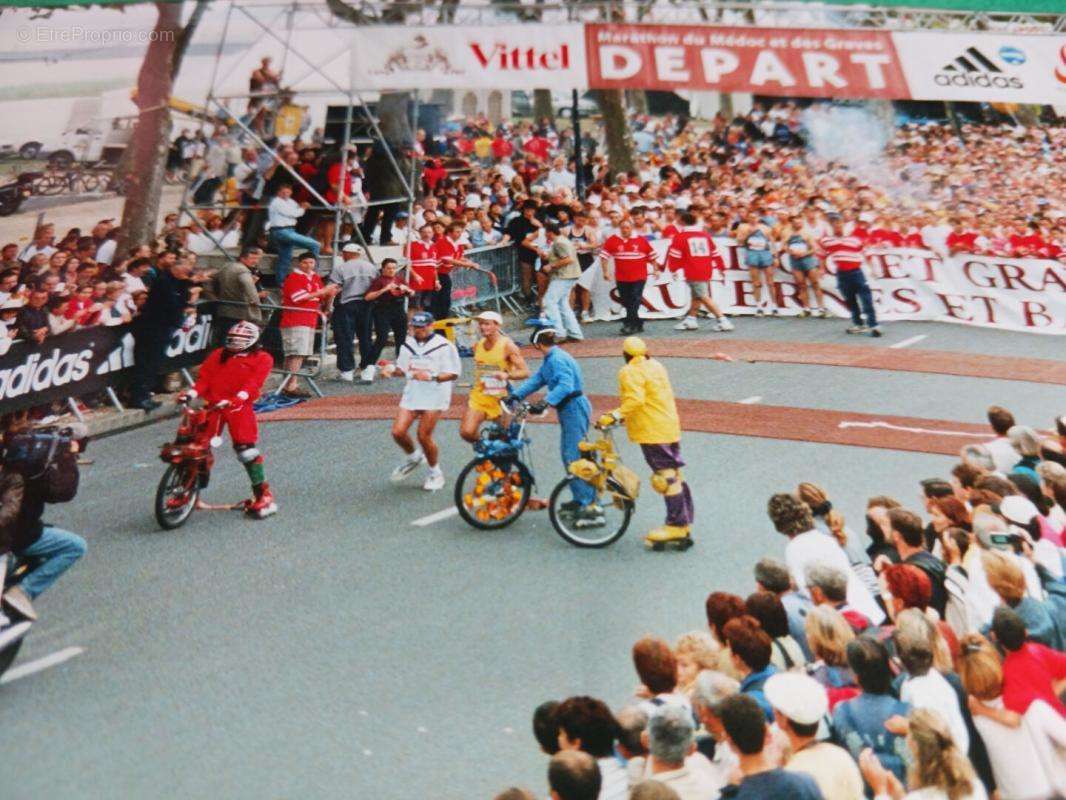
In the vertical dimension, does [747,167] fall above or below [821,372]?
above

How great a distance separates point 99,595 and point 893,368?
11.3m

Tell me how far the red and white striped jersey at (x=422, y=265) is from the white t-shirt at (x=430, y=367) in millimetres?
6333

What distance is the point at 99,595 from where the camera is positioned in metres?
9.37

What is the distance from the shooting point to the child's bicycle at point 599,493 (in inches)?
398

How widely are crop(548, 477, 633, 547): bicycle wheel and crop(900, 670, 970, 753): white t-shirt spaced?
15.8ft

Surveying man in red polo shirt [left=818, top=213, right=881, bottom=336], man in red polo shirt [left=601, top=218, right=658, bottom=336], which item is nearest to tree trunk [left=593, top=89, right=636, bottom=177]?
man in red polo shirt [left=601, top=218, right=658, bottom=336]

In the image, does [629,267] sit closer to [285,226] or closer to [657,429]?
[285,226]

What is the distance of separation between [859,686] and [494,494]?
17.9 ft

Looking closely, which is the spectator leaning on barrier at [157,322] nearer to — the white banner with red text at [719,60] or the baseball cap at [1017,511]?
the white banner with red text at [719,60]

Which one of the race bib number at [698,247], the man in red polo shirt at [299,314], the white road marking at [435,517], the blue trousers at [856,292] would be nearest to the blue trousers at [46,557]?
the white road marking at [435,517]

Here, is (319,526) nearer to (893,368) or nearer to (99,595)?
(99,595)

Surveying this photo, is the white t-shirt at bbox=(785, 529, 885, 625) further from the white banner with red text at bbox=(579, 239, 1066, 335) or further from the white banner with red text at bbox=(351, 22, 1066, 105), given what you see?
the white banner with red text at bbox=(579, 239, 1066, 335)

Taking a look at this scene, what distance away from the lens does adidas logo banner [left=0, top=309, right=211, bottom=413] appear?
13.0m

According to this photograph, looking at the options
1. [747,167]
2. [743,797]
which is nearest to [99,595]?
[743,797]
